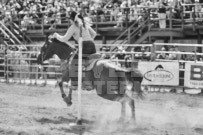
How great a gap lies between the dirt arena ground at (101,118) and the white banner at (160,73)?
57.0 inches

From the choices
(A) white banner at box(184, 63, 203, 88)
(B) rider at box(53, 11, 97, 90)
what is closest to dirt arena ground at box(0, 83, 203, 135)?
(A) white banner at box(184, 63, 203, 88)

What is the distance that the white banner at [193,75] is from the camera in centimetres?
1385

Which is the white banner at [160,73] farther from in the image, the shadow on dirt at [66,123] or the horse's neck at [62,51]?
the shadow on dirt at [66,123]

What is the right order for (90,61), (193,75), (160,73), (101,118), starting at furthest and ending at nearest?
1. (160,73)
2. (193,75)
3. (101,118)
4. (90,61)

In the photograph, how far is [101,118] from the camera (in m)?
9.07

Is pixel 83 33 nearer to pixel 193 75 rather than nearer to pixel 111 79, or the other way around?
pixel 111 79

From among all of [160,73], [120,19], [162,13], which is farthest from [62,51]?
[120,19]

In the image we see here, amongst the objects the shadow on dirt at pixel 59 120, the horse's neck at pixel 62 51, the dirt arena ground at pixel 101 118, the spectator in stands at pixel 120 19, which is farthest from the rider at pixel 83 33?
the spectator in stands at pixel 120 19

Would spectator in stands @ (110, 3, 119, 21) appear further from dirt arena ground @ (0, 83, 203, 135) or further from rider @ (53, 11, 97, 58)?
rider @ (53, 11, 97, 58)

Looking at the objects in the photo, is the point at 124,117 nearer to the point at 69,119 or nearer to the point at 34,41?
the point at 69,119

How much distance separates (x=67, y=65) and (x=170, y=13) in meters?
9.45

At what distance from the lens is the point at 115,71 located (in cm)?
853

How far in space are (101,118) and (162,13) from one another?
9.86 metres

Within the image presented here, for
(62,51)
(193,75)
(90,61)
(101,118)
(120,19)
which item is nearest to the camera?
(90,61)
